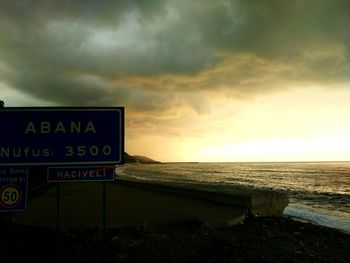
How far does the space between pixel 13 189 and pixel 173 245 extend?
11.3 ft

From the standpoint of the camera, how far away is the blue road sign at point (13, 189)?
7062mm

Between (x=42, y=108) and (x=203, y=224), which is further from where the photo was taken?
(x=203, y=224)

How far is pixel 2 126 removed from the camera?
7.42m

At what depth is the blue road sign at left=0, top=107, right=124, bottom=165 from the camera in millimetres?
7453

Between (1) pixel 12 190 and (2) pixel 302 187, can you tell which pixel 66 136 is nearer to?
(1) pixel 12 190

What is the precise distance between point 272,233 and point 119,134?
4.82 metres

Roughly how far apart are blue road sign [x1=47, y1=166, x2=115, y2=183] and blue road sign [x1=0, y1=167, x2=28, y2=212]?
0.65 metres

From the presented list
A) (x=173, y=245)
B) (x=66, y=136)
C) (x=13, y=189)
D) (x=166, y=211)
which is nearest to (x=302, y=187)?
(x=166, y=211)

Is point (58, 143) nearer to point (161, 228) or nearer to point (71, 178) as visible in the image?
point (71, 178)

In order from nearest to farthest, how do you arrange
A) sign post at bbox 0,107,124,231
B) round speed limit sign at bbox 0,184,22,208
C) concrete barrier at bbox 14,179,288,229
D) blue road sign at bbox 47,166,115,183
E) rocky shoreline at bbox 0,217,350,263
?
rocky shoreline at bbox 0,217,350,263 < round speed limit sign at bbox 0,184,22,208 < sign post at bbox 0,107,124,231 < blue road sign at bbox 47,166,115,183 < concrete barrier at bbox 14,179,288,229

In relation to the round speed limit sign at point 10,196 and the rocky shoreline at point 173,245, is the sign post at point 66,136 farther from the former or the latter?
the rocky shoreline at point 173,245

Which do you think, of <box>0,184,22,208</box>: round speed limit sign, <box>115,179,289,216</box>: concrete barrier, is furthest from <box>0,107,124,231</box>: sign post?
<box>115,179,289,216</box>: concrete barrier

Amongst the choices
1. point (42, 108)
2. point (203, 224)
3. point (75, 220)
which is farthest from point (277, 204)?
point (42, 108)

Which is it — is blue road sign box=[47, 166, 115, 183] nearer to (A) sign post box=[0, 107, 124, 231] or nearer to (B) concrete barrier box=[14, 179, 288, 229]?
(A) sign post box=[0, 107, 124, 231]
